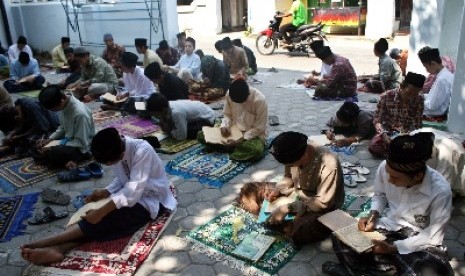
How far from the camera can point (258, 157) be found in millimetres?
5230

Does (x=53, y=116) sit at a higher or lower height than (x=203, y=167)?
higher

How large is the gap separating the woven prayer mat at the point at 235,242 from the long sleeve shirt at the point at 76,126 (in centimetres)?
227

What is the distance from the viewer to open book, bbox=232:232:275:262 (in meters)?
3.26

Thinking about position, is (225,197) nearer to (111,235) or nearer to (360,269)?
(111,235)

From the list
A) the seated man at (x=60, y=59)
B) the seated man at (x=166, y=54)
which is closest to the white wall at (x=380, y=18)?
the seated man at (x=166, y=54)

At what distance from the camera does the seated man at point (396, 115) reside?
4961 millimetres

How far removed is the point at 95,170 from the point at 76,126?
23.8 inches

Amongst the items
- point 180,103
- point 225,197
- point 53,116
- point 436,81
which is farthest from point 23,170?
point 436,81

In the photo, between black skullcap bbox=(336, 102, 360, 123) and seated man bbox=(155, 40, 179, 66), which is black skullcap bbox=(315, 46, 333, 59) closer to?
black skullcap bbox=(336, 102, 360, 123)

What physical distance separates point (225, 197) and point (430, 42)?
19.3ft

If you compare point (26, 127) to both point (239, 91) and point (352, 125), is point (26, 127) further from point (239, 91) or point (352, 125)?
point (352, 125)

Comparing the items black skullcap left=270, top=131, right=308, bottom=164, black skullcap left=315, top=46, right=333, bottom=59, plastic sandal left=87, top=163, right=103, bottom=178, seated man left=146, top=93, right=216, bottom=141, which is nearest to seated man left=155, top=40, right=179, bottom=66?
black skullcap left=315, top=46, right=333, bottom=59

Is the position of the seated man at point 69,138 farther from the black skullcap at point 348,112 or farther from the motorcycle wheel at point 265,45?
the motorcycle wheel at point 265,45

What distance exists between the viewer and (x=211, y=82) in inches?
342
